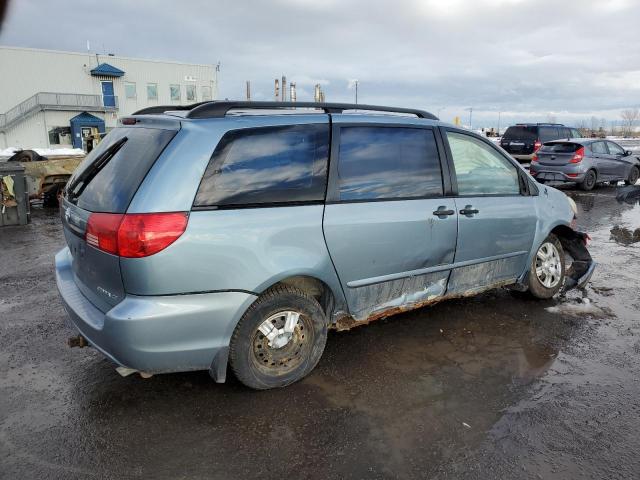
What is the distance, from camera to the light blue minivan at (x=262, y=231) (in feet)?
9.13

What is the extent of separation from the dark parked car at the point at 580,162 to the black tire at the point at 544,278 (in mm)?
10384

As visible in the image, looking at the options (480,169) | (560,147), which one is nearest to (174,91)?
(560,147)

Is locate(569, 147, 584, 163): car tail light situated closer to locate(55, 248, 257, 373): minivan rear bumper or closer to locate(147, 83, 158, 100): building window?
locate(55, 248, 257, 373): minivan rear bumper

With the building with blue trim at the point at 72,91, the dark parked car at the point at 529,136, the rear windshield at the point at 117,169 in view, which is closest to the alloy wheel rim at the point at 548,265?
the rear windshield at the point at 117,169

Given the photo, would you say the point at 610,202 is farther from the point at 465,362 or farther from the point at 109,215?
the point at 109,215

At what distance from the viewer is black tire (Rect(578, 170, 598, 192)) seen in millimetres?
14384

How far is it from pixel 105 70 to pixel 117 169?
48427 mm

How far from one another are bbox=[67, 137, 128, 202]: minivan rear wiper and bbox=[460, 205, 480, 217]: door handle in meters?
2.64

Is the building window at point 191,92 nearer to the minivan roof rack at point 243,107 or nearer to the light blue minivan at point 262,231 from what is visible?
the minivan roof rack at point 243,107

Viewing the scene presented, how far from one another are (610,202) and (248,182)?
1198cm

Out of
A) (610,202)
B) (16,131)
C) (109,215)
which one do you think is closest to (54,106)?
(16,131)

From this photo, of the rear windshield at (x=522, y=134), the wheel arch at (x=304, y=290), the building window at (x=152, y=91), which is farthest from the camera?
the building window at (x=152, y=91)

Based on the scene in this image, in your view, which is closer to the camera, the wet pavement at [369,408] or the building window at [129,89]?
the wet pavement at [369,408]

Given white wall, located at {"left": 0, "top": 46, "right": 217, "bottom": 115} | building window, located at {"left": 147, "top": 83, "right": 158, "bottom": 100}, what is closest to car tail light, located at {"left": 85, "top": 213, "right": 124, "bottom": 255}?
white wall, located at {"left": 0, "top": 46, "right": 217, "bottom": 115}
